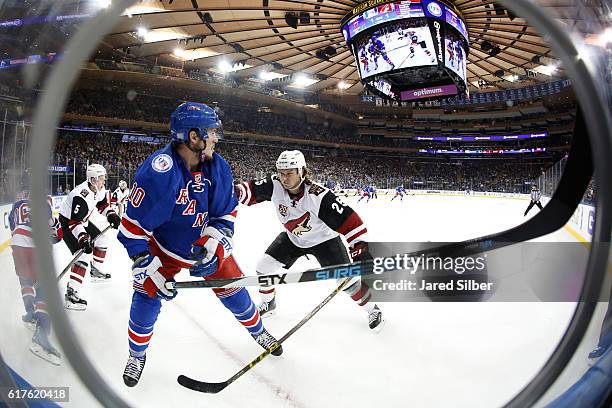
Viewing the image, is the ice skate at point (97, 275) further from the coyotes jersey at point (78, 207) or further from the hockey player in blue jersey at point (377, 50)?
the hockey player in blue jersey at point (377, 50)

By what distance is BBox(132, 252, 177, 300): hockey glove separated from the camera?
3.89 ft

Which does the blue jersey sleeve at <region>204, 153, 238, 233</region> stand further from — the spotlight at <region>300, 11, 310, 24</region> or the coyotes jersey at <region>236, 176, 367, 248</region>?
the spotlight at <region>300, 11, 310, 24</region>

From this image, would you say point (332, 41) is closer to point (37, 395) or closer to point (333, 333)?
point (333, 333)

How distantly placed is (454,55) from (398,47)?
0.78m

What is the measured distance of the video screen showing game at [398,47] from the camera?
4578mm

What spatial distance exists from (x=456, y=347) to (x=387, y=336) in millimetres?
293

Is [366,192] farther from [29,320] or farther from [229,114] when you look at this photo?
[29,320]

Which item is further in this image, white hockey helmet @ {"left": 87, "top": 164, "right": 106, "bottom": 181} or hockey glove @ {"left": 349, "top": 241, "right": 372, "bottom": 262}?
white hockey helmet @ {"left": 87, "top": 164, "right": 106, "bottom": 181}

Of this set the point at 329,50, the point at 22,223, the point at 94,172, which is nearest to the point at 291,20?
the point at 329,50

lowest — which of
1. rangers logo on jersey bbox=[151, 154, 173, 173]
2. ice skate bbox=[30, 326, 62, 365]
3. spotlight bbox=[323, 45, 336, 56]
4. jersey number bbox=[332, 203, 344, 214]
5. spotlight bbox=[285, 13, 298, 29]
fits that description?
ice skate bbox=[30, 326, 62, 365]

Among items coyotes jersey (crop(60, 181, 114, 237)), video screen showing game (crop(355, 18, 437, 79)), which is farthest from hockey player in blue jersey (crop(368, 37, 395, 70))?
coyotes jersey (crop(60, 181, 114, 237))

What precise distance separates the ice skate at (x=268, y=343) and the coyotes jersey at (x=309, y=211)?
0.60 m

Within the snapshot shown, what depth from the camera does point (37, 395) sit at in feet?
2.29

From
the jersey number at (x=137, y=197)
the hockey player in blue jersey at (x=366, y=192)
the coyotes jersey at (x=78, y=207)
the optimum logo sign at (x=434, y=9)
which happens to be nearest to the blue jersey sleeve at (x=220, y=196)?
the jersey number at (x=137, y=197)
